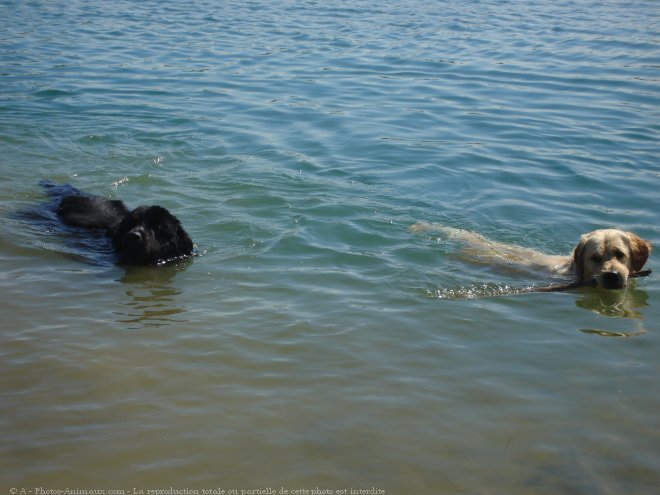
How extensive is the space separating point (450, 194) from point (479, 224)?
0.91m

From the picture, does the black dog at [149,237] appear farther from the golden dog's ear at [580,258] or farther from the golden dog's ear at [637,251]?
the golden dog's ear at [637,251]

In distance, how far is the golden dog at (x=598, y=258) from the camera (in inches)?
278

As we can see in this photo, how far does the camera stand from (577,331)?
640cm

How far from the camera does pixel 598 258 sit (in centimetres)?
714

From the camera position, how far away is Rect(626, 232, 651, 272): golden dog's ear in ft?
23.9

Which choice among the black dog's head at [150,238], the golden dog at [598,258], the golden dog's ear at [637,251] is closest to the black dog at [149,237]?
the black dog's head at [150,238]

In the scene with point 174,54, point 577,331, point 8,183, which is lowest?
point 577,331

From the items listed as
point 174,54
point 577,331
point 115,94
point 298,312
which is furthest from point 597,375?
point 174,54

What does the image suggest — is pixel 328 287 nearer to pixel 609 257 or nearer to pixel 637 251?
pixel 609 257

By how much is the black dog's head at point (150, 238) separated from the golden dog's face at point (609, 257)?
3643 millimetres

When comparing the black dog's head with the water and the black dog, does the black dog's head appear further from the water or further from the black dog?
the water

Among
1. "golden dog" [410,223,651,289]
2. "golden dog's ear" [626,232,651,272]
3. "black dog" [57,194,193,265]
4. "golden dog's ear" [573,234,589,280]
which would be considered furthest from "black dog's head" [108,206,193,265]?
"golden dog's ear" [626,232,651,272]

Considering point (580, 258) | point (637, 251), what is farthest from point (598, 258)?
point (637, 251)

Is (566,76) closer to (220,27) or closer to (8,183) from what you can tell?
(220,27)
